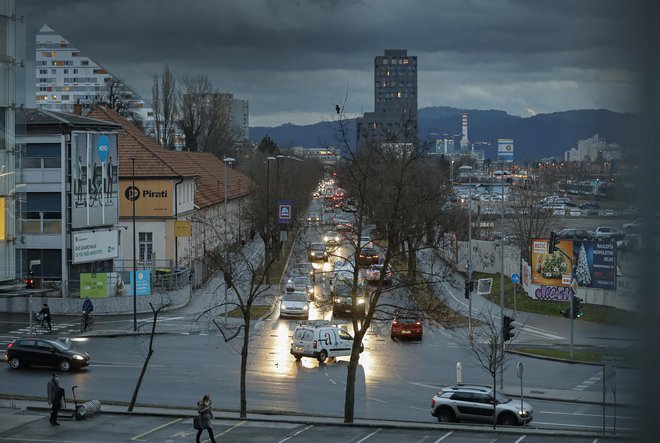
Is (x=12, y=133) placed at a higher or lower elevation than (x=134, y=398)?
higher

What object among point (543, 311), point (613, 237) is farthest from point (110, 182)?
point (613, 237)

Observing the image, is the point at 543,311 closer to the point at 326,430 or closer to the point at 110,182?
the point at 110,182

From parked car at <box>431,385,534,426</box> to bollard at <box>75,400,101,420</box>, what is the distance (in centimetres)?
797

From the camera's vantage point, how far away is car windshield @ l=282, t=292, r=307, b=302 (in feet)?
132

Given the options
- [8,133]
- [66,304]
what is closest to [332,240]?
[66,304]

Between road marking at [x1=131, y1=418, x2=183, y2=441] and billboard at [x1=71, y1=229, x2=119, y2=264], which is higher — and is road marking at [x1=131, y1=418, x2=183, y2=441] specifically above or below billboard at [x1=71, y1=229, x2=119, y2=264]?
below

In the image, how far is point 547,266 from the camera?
4203cm

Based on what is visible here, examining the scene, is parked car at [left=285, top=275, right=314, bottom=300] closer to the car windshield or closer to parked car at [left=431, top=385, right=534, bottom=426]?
the car windshield

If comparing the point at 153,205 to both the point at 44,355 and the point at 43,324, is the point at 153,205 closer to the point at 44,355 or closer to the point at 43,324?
the point at 43,324

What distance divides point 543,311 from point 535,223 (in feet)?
46.3

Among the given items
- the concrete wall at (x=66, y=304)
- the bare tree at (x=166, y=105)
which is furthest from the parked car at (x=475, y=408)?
the bare tree at (x=166, y=105)

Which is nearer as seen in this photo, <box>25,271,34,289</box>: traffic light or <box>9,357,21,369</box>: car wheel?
<box>9,357,21,369</box>: car wheel

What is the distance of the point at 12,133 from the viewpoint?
2380cm

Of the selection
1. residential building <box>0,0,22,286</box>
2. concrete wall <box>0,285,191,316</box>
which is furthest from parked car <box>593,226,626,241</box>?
concrete wall <box>0,285,191,316</box>
